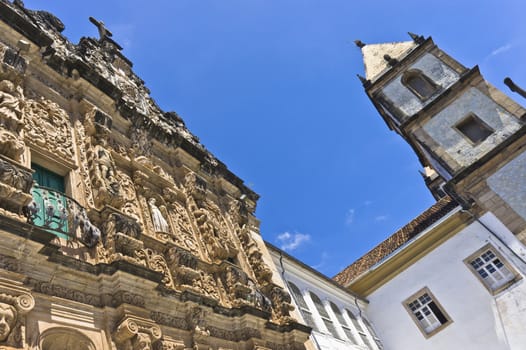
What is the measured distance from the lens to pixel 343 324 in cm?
1541

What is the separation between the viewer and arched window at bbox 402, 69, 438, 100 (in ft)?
70.8

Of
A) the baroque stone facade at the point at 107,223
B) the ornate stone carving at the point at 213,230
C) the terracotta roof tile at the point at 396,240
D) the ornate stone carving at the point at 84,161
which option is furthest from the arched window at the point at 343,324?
the ornate stone carving at the point at 84,161

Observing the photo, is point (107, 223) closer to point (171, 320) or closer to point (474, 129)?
point (171, 320)

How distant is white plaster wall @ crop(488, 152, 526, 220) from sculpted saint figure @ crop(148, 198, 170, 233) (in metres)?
13.6

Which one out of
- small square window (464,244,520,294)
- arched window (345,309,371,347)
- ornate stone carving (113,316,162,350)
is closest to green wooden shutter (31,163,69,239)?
ornate stone carving (113,316,162,350)

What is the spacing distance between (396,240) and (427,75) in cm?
821

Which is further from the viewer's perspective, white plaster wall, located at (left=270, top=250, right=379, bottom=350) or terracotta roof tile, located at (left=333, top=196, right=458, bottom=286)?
terracotta roof tile, located at (left=333, top=196, right=458, bottom=286)

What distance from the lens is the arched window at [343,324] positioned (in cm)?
1499

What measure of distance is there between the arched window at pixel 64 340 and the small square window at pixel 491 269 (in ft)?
52.0

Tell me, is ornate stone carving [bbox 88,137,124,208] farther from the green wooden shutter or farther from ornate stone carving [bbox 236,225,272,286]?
ornate stone carving [bbox 236,225,272,286]

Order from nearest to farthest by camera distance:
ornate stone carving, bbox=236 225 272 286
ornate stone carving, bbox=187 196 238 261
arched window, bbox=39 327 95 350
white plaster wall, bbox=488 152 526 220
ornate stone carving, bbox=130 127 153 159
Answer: arched window, bbox=39 327 95 350 < ornate stone carving, bbox=187 196 238 261 < ornate stone carving, bbox=130 127 153 159 < ornate stone carving, bbox=236 225 272 286 < white plaster wall, bbox=488 152 526 220

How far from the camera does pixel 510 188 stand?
1686 cm

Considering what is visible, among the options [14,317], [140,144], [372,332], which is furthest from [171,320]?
[372,332]

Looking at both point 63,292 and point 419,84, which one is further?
point 419,84
